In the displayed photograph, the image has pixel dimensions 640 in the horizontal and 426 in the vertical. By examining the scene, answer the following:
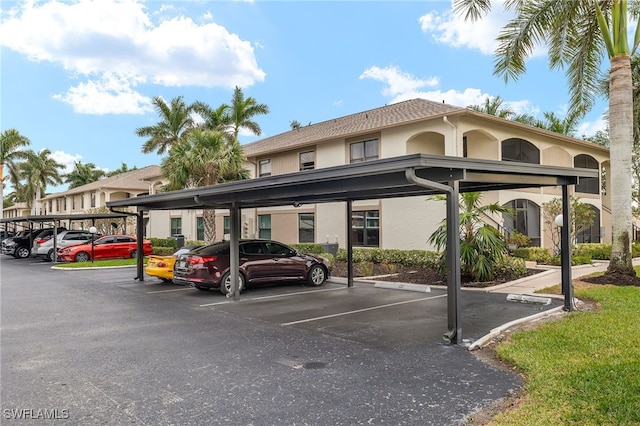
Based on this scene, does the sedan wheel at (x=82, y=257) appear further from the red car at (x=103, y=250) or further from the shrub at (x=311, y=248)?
the shrub at (x=311, y=248)

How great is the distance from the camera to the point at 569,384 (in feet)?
16.0

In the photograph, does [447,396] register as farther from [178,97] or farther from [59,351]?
[178,97]

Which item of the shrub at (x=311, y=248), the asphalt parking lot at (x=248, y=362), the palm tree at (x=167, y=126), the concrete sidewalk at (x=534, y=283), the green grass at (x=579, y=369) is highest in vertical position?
the palm tree at (x=167, y=126)

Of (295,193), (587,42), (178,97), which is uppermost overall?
(178,97)

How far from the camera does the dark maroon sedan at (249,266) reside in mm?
11805

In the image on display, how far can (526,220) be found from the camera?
68.3ft

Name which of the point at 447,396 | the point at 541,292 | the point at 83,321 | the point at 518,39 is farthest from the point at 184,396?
the point at 518,39

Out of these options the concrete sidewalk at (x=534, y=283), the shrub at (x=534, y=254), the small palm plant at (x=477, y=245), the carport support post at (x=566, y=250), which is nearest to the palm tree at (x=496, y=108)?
the shrub at (x=534, y=254)

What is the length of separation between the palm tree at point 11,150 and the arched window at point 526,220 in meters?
41.9

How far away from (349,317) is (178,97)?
2401 cm

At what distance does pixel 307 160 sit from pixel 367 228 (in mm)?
5047

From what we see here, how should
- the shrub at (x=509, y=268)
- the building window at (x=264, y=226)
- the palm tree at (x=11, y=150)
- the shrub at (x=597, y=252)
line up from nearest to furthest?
the shrub at (x=509, y=268) → the shrub at (x=597, y=252) → the building window at (x=264, y=226) → the palm tree at (x=11, y=150)

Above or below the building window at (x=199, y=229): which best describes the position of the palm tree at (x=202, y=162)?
above

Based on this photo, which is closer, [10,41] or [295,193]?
[295,193]
